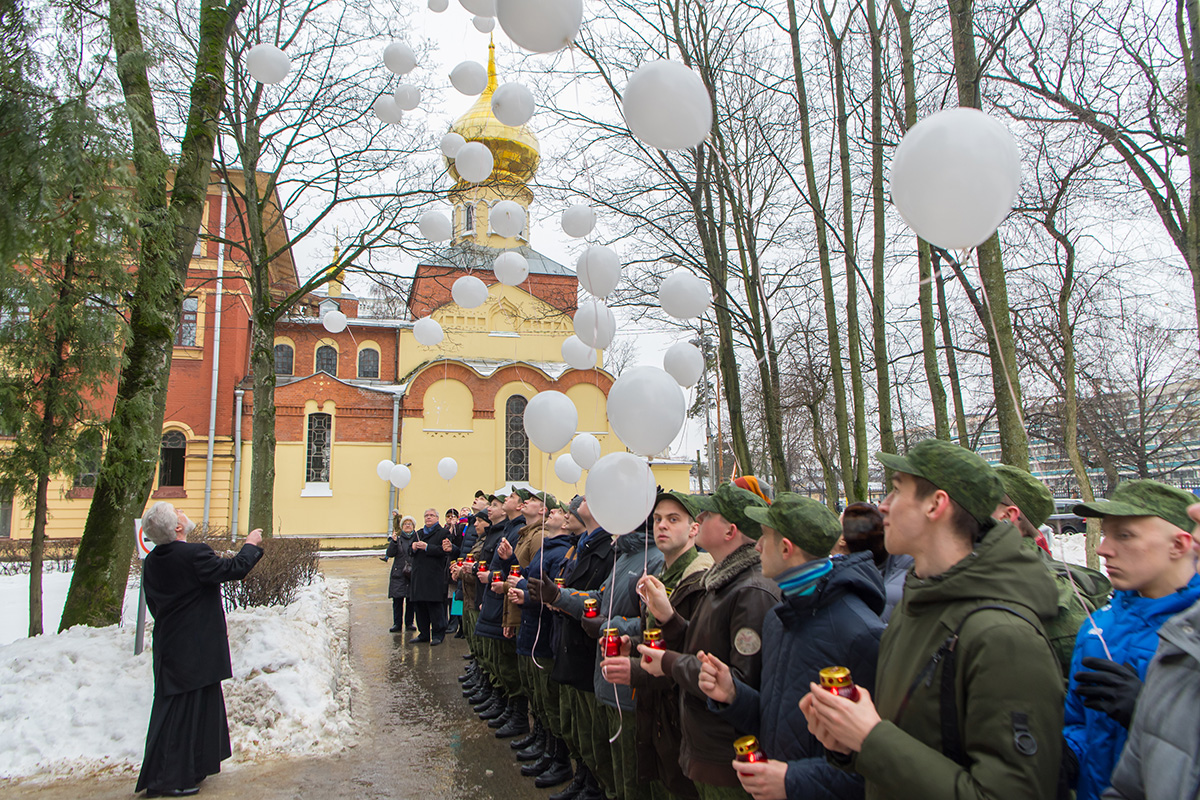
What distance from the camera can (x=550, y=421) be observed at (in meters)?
6.20

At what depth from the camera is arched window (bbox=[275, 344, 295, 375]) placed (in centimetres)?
3078

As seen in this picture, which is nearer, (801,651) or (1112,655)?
(1112,655)

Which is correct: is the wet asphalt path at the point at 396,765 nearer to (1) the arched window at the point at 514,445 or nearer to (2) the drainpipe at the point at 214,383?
(2) the drainpipe at the point at 214,383

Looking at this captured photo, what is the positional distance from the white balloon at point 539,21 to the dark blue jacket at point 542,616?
3.52 metres

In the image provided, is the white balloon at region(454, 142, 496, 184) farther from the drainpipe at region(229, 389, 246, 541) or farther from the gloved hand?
the drainpipe at region(229, 389, 246, 541)

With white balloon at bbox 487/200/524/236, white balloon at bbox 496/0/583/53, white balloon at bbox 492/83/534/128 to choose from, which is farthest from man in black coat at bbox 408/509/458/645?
white balloon at bbox 496/0/583/53

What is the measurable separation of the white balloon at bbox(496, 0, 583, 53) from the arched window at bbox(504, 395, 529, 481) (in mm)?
25423

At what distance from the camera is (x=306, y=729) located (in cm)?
579

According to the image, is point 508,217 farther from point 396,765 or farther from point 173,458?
point 173,458

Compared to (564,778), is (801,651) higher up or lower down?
higher up

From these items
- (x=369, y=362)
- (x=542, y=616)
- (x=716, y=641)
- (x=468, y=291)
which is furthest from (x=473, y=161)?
(x=369, y=362)

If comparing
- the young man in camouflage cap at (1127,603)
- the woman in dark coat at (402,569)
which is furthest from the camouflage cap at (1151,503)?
the woman in dark coat at (402,569)

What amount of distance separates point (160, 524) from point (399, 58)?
623cm

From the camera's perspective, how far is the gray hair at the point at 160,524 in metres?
4.80
